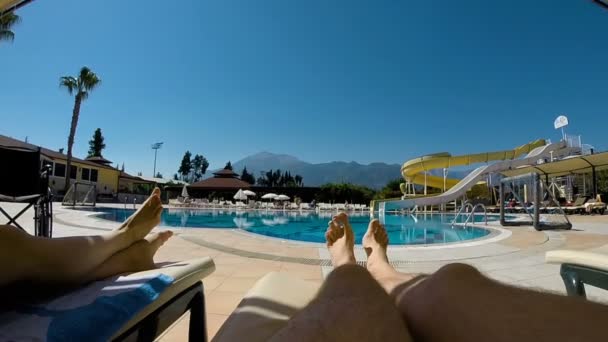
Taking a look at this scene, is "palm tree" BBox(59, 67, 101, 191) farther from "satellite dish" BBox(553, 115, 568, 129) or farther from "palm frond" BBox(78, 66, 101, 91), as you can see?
"satellite dish" BBox(553, 115, 568, 129)

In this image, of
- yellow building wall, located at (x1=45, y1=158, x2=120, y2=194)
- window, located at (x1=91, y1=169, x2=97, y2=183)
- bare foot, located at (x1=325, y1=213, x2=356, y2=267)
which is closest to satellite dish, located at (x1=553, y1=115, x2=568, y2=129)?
bare foot, located at (x1=325, y1=213, x2=356, y2=267)

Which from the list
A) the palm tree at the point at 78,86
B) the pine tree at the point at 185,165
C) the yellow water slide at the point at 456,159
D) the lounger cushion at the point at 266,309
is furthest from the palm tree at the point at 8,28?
the pine tree at the point at 185,165

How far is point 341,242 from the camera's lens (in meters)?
1.88

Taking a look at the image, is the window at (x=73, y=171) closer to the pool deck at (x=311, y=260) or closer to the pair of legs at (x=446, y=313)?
the pool deck at (x=311, y=260)

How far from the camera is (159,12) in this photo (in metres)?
8.40

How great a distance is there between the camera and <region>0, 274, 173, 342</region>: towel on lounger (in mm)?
773

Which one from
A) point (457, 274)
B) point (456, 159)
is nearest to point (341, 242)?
point (457, 274)

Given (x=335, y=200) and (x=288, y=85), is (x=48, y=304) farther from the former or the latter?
(x=335, y=200)

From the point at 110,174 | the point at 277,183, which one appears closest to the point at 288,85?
the point at 110,174

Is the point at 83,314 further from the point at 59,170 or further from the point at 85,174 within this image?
the point at 85,174

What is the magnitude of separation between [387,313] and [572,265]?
1.67 meters

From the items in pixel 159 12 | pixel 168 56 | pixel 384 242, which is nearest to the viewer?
pixel 384 242

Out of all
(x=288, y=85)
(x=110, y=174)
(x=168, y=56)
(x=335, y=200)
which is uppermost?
(x=288, y=85)

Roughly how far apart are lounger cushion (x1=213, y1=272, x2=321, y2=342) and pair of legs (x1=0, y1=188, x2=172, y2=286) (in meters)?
0.70
